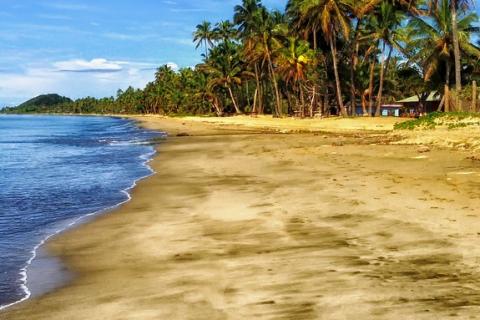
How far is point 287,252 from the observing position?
7.23 meters

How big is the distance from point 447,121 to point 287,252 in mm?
20719

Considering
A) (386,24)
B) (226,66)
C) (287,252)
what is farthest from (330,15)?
(287,252)

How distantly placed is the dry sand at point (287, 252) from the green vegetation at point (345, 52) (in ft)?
71.0

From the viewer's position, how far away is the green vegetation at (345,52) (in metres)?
43.1

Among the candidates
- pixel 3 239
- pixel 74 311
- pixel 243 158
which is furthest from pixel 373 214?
pixel 243 158

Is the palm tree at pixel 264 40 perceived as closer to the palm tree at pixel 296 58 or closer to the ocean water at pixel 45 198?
the palm tree at pixel 296 58

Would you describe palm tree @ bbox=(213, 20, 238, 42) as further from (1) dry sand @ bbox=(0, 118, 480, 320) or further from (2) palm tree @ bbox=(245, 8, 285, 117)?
(1) dry sand @ bbox=(0, 118, 480, 320)

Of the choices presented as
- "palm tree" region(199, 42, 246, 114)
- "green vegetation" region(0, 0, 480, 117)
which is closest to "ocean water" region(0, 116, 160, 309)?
"green vegetation" region(0, 0, 480, 117)

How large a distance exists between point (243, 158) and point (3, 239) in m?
12.8

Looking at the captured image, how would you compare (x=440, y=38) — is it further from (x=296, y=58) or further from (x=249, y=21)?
(x=249, y=21)

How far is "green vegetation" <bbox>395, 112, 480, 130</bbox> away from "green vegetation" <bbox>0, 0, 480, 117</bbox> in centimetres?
434

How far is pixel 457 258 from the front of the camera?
6.27 m

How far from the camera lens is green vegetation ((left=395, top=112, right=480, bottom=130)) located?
2398 centimetres

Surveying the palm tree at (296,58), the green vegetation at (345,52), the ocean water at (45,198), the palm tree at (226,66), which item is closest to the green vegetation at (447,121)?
the green vegetation at (345,52)
